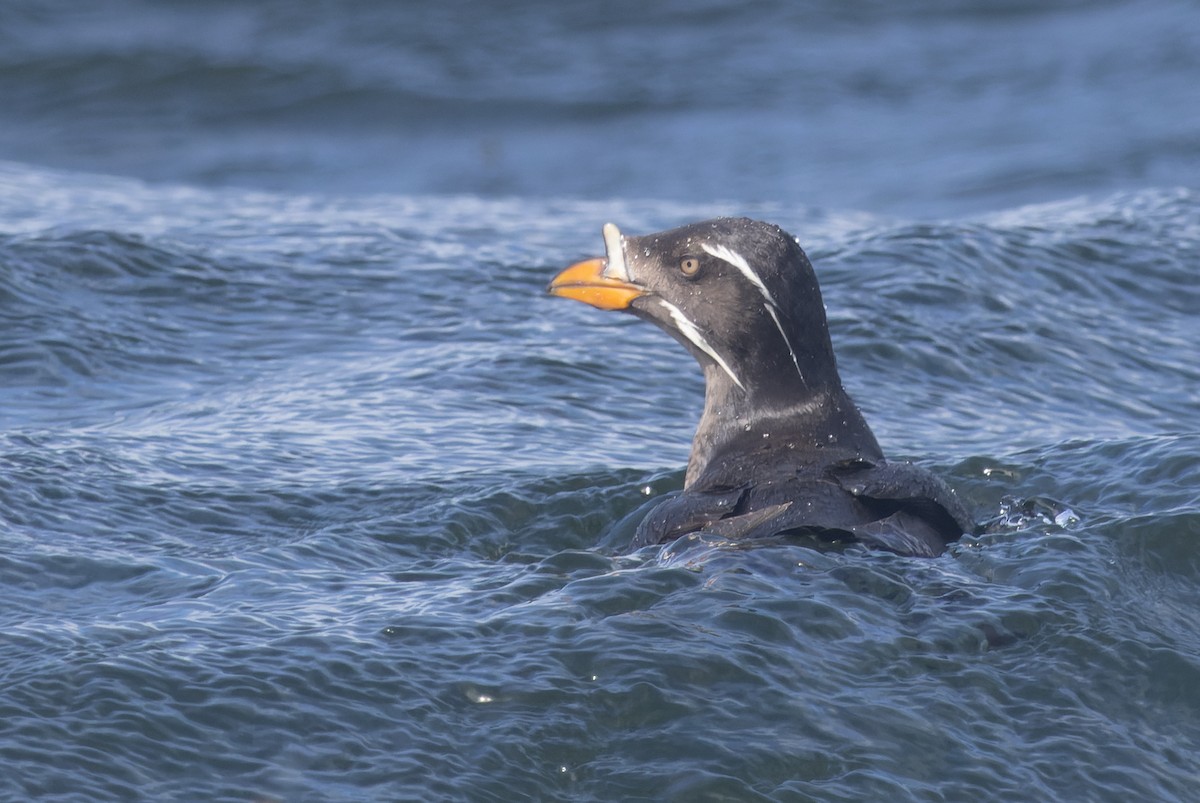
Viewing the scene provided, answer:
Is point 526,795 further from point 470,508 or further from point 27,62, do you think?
point 27,62

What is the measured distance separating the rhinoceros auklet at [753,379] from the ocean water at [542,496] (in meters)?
0.26

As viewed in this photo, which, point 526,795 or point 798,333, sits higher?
point 798,333

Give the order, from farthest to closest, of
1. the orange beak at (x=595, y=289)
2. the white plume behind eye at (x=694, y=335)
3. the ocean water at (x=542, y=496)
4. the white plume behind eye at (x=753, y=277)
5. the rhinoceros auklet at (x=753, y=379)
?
the orange beak at (x=595, y=289), the white plume behind eye at (x=694, y=335), the white plume behind eye at (x=753, y=277), the rhinoceros auklet at (x=753, y=379), the ocean water at (x=542, y=496)

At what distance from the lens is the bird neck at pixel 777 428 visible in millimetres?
5961

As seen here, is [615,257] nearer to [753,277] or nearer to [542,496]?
[753,277]

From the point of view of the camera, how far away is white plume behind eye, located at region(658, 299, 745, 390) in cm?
614

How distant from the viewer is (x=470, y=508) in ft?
21.6

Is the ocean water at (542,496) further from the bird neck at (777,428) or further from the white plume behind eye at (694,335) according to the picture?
the white plume behind eye at (694,335)

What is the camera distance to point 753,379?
20.0ft

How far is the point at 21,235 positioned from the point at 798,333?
5691 millimetres

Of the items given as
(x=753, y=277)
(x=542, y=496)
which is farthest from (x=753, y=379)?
(x=542, y=496)

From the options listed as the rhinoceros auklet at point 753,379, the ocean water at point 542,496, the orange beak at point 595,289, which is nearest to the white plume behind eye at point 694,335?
the rhinoceros auklet at point 753,379

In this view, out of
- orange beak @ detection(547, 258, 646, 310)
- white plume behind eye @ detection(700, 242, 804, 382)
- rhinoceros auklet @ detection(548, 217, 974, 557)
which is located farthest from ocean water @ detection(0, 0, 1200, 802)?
white plume behind eye @ detection(700, 242, 804, 382)

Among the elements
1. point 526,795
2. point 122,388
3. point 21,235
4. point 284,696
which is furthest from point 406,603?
point 21,235
